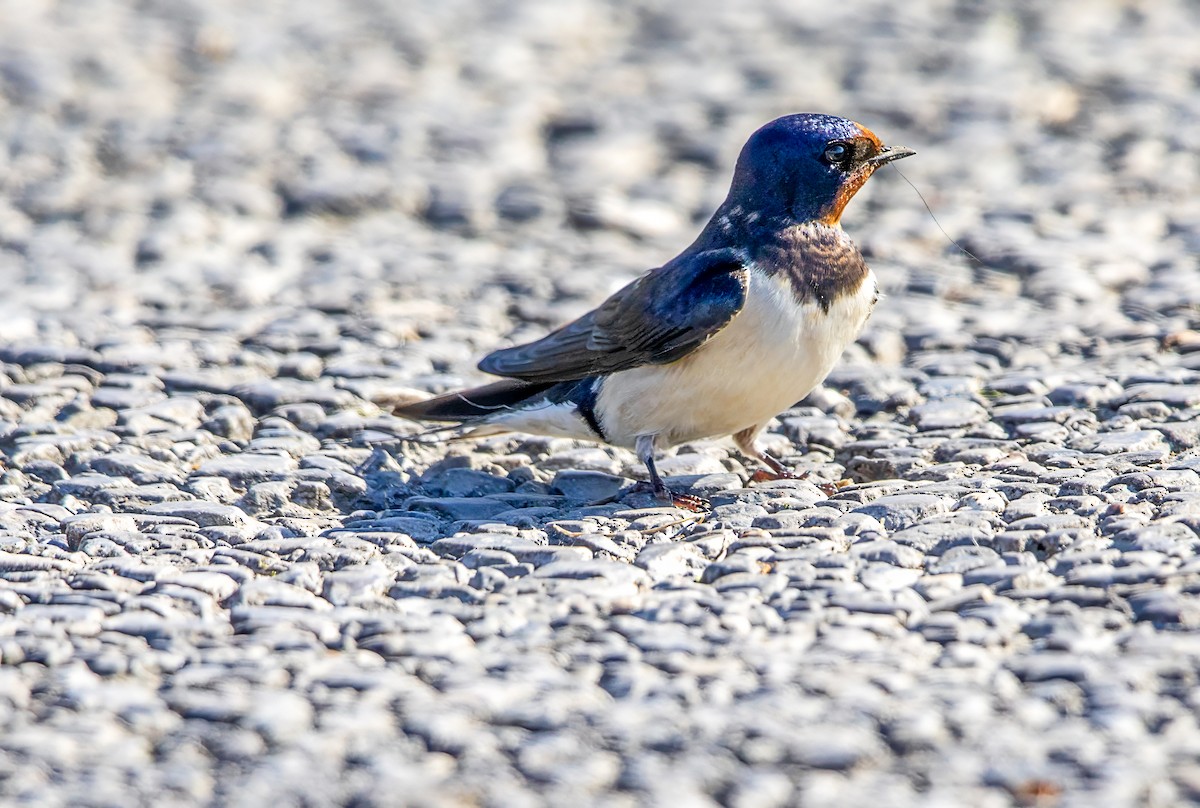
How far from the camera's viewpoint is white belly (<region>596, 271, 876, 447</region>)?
18.6 ft

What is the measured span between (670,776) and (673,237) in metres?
5.44

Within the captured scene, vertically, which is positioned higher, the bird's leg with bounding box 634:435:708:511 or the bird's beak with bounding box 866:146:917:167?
the bird's beak with bounding box 866:146:917:167

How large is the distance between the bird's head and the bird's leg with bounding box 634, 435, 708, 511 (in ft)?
3.18

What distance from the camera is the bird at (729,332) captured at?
18.7ft

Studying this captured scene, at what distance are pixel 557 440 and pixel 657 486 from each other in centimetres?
90

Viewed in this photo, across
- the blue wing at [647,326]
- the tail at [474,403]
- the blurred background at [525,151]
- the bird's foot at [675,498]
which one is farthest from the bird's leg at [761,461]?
the blurred background at [525,151]

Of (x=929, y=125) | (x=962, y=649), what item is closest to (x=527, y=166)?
(x=929, y=125)

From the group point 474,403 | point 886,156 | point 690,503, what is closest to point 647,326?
point 690,503

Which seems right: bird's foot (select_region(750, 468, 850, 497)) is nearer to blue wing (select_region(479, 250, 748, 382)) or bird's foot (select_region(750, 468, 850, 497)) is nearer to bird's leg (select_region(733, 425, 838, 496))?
bird's leg (select_region(733, 425, 838, 496))

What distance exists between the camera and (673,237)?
345 inches

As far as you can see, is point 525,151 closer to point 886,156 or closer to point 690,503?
point 886,156

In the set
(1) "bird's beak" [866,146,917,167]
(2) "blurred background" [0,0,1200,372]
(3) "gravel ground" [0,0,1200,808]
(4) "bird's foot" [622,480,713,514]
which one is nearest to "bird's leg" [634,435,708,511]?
(4) "bird's foot" [622,480,713,514]

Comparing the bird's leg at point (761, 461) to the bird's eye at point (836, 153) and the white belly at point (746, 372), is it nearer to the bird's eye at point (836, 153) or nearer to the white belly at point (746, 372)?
the white belly at point (746, 372)

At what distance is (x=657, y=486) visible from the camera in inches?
227
